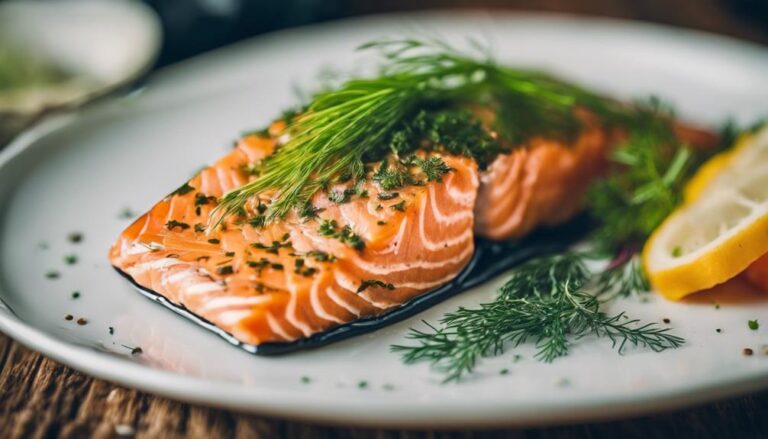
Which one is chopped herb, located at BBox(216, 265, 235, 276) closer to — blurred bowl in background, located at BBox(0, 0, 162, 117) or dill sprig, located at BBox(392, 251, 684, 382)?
dill sprig, located at BBox(392, 251, 684, 382)

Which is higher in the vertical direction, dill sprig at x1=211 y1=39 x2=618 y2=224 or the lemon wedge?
dill sprig at x1=211 y1=39 x2=618 y2=224

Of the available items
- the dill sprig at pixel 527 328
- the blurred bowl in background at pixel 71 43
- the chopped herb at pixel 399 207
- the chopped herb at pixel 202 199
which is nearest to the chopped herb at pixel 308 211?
the chopped herb at pixel 399 207

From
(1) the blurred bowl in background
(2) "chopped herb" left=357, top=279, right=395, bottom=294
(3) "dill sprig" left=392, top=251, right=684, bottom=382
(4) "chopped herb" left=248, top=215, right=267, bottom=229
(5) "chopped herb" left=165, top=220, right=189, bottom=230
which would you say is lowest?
(1) the blurred bowl in background

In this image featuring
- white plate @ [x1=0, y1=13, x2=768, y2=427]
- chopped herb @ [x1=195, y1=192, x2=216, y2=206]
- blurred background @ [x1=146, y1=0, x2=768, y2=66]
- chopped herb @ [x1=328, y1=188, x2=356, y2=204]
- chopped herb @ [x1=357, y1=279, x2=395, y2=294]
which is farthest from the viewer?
blurred background @ [x1=146, y1=0, x2=768, y2=66]

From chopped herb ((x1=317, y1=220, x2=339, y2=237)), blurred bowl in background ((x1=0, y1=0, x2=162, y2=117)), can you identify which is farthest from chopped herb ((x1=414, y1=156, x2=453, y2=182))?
blurred bowl in background ((x1=0, y1=0, x2=162, y2=117))

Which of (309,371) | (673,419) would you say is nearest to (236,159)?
(309,371)

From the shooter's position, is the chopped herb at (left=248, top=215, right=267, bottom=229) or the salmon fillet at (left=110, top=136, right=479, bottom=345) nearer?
the salmon fillet at (left=110, top=136, right=479, bottom=345)

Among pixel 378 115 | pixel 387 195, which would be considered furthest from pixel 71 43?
pixel 387 195
